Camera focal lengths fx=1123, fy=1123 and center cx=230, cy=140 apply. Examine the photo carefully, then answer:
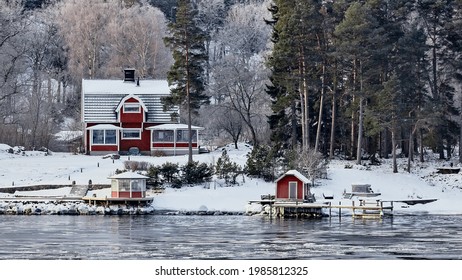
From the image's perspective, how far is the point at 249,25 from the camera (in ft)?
465

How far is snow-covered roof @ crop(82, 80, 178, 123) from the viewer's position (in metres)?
93.3

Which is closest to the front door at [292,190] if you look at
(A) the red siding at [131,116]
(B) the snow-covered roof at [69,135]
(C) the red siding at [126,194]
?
(C) the red siding at [126,194]

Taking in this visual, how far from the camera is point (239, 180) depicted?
3056 inches

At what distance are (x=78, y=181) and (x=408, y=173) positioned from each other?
24.2m

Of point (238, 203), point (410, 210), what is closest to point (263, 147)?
point (238, 203)

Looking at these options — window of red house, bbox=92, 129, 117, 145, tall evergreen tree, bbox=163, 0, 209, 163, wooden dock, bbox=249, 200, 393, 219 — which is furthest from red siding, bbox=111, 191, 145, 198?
window of red house, bbox=92, 129, 117, 145

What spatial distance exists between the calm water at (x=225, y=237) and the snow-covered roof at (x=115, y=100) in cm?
2606

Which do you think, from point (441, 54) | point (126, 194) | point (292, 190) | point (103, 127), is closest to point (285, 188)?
point (292, 190)

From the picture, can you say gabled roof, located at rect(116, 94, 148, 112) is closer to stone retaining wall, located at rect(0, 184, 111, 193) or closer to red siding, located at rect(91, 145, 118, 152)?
red siding, located at rect(91, 145, 118, 152)

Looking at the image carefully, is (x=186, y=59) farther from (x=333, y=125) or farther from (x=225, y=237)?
(x=225, y=237)

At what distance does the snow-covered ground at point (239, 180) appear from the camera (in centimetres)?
7281

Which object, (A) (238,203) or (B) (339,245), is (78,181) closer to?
(A) (238,203)

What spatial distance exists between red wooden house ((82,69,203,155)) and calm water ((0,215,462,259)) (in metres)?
23.6

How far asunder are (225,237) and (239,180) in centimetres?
2359
